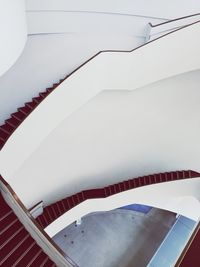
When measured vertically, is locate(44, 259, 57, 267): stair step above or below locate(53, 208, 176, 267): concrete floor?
above

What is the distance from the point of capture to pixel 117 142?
12.0 m

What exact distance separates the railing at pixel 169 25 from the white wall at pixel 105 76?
1.50 meters

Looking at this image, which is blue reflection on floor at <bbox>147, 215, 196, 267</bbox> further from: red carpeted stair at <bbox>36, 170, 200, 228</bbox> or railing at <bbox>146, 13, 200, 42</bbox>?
railing at <bbox>146, 13, 200, 42</bbox>

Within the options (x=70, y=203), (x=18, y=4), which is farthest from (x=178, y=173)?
(x=18, y=4)

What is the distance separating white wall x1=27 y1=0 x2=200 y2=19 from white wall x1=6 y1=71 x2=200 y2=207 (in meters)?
2.24

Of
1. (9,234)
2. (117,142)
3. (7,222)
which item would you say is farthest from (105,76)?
(9,234)

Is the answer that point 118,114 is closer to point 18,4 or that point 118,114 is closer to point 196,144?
point 196,144

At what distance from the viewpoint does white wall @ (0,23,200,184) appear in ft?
26.9

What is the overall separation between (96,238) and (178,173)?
4961mm

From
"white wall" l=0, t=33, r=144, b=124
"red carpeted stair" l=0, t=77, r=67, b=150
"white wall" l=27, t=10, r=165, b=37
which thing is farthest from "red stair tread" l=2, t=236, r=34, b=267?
"white wall" l=27, t=10, r=165, b=37

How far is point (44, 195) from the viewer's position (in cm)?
1135

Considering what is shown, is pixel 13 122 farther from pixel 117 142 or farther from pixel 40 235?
pixel 117 142

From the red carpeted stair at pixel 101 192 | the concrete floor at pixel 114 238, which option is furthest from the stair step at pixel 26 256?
the concrete floor at pixel 114 238

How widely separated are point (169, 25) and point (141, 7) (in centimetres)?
122
